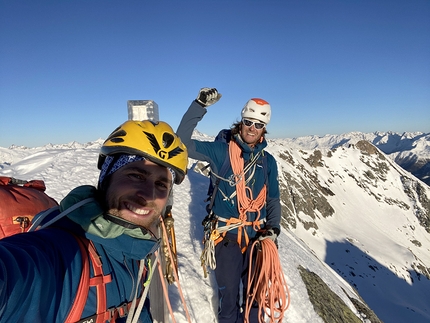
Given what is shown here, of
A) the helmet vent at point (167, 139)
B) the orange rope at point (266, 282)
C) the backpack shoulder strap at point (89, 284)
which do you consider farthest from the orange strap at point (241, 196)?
the backpack shoulder strap at point (89, 284)

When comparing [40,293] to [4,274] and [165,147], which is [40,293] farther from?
[165,147]

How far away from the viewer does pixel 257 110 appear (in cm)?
458

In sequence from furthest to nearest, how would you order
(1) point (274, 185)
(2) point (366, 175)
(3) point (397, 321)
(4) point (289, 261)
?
1. (2) point (366, 175)
2. (3) point (397, 321)
3. (4) point (289, 261)
4. (1) point (274, 185)

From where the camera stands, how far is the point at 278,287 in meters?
4.26

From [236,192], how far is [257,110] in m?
1.57

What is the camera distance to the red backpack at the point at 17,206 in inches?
118

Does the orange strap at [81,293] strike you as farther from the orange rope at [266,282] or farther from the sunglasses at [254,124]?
the sunglasses at [254,124]

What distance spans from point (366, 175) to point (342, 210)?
27292mm

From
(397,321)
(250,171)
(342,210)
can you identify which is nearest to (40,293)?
(250,171)

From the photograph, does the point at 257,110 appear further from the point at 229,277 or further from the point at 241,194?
the point at 229,277

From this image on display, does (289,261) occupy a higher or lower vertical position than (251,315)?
lower

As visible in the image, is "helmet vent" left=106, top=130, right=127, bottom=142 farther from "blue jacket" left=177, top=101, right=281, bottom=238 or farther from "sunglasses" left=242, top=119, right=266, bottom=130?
"sunglasses" left=242, top=119, right=266, bottom=130

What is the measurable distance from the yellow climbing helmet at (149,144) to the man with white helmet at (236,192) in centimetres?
131

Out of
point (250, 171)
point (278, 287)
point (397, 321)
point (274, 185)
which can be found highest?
point (250, 171)
